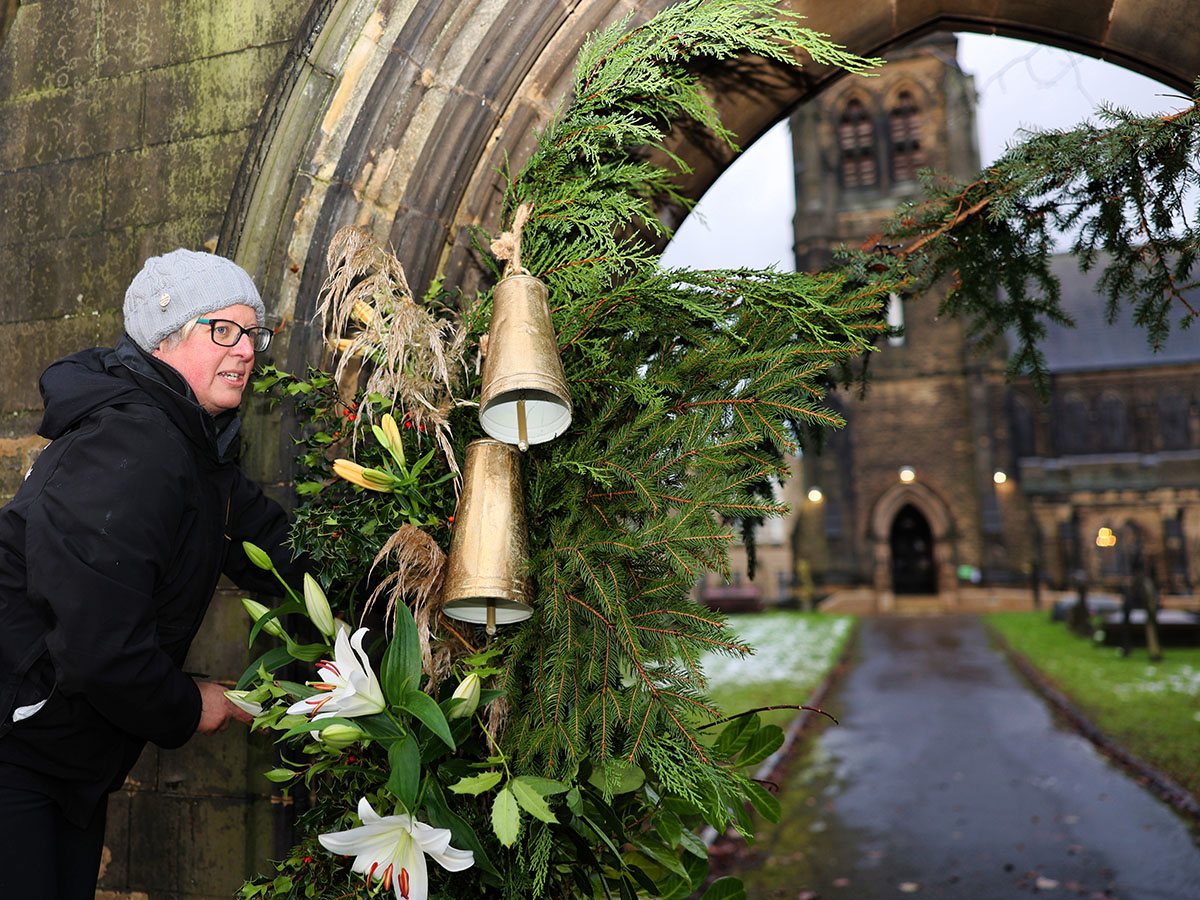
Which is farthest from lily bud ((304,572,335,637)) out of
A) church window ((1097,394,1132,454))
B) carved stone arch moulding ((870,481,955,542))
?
church window ((1097,394,1132,454))

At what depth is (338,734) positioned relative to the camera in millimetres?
1645

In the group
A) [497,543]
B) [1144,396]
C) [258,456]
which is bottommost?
[497,543]

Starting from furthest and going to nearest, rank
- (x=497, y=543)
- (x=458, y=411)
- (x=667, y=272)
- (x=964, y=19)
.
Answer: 1. (x=964, y=19)
2. (x=458, y=411)
3. (x=667, y=272)
4. (x=497, y=543)

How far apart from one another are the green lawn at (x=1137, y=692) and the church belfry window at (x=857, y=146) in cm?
2044

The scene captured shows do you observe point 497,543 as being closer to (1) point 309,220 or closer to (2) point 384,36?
(1) point 309,220

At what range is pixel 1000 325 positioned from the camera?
3516 mm

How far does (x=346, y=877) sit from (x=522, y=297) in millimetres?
1310

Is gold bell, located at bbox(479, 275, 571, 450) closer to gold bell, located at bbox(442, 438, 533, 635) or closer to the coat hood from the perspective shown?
gold bell, located at bbox(442, 438, 533, 635)

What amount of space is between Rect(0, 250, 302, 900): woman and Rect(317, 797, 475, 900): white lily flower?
17.6 inches

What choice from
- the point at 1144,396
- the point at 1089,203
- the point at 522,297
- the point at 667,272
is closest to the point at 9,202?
the point at 522,297

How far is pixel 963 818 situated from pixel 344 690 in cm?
649

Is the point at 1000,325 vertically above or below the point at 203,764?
above

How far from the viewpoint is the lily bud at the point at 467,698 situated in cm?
176

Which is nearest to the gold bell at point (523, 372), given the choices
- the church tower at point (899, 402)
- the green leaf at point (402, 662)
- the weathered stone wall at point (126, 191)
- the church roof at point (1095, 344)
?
the green leaf at point (402, 662)
